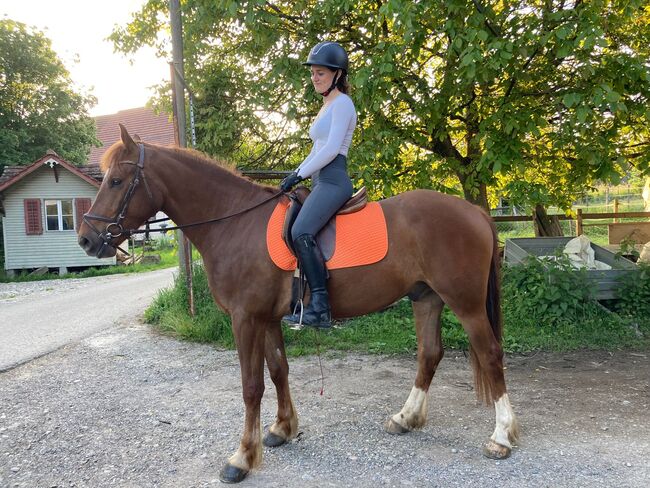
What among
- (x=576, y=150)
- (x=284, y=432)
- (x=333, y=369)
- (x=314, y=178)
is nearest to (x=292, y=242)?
(x=314, y=178)

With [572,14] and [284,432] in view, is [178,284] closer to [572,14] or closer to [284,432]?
[284,432]

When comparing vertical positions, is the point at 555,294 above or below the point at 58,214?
below

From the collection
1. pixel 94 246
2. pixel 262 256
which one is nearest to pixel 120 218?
pixel 94 246

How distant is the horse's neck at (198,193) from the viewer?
350cm

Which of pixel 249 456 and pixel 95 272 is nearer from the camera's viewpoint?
pixel 249 456

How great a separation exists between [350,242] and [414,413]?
63.1 inches

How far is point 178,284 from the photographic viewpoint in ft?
25.6

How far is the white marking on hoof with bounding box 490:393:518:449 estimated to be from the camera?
11.3 ft

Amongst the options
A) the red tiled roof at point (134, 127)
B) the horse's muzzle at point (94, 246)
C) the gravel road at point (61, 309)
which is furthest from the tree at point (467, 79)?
the red tiled roof at point (134, 127)

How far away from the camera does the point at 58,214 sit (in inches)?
734

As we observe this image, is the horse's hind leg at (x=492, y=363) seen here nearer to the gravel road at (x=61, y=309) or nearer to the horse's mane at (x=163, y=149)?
the horse's mane at (x=163, y=149)

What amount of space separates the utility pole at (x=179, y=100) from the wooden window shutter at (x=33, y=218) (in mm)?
13758

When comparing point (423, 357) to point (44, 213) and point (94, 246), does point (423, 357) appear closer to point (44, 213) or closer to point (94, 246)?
point (94, 246)

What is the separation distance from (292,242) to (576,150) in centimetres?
389
